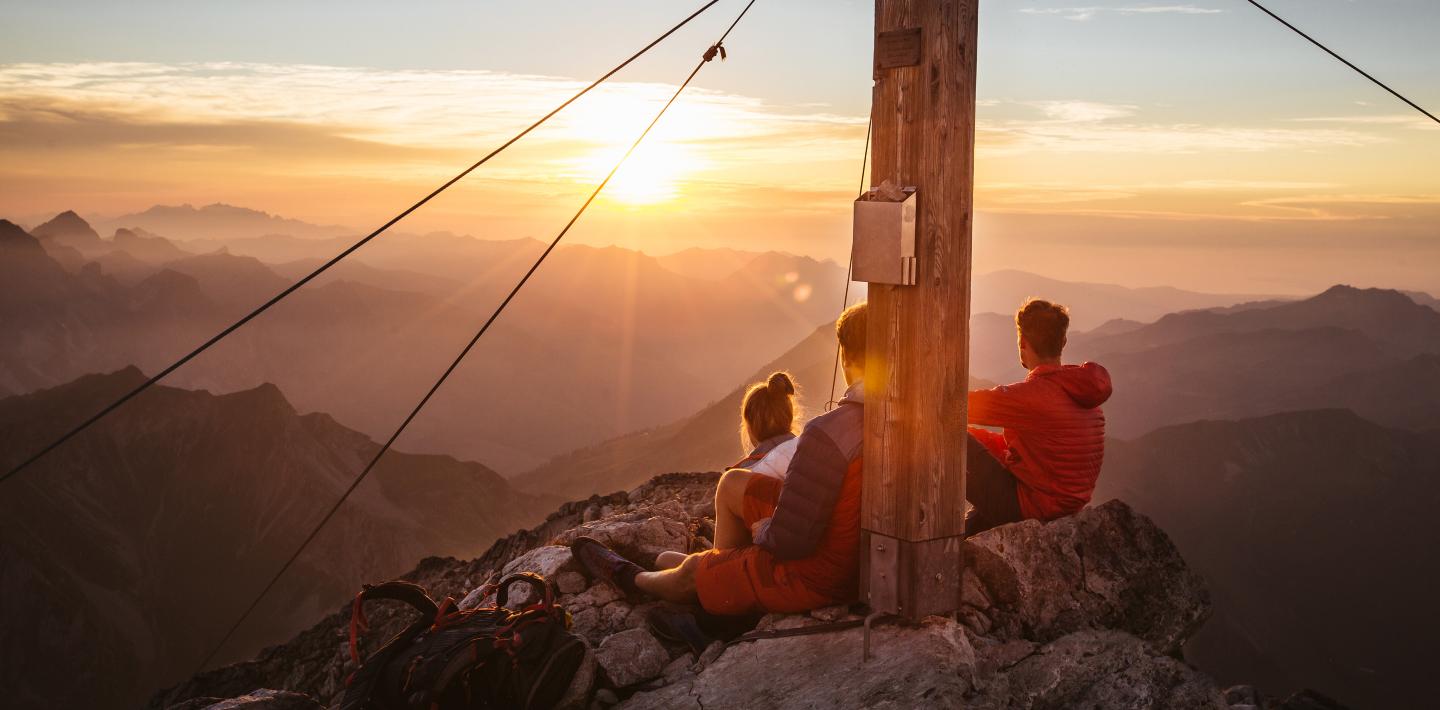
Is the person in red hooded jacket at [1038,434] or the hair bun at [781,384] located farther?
the hair bun at [781,384]

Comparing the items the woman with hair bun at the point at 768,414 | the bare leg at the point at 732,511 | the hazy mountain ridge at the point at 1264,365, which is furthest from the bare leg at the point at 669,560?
the hazy mountain ridge at the point at 1264,365

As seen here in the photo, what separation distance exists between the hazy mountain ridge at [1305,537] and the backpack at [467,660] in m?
85.9

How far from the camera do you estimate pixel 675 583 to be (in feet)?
23.4

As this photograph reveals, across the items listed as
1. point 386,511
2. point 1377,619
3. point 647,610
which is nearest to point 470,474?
point 386,511

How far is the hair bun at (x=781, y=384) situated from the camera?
276 inches

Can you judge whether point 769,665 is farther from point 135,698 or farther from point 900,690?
point 135,698

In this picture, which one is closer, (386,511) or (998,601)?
(998,601)

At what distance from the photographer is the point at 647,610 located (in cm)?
738

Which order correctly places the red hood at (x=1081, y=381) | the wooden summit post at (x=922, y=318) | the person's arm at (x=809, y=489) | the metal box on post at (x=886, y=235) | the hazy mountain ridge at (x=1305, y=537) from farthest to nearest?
1. the hazy mountain ridge at (x=1305, y=537)
2. the red hood at (x=1081, y=381)
3. the person's arm at (x=809, y=489)
4. the wooden summit post at (x=922, y=318)
5. the metal box on post at (x=886, y=235)

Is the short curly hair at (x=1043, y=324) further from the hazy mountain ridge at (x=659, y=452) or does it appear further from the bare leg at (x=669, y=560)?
the hazy mountain ridge at (x=659, y=452)

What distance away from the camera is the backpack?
18.5ft

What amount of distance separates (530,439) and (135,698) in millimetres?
95938

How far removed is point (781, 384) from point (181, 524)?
453 ft

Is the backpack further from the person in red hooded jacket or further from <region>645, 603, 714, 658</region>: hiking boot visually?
the person in red hooded jacket
